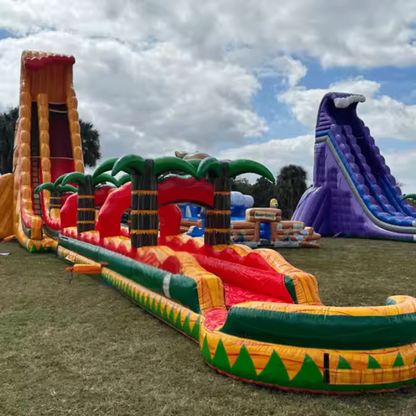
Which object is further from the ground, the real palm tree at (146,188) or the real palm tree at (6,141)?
the real palm tree at (6,141)

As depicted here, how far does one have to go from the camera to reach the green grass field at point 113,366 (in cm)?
268

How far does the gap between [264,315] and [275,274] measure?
50.5 inches

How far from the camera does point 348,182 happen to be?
50.4ft

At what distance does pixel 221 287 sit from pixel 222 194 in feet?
6.40

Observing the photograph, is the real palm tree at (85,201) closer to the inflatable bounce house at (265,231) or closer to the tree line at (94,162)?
the inflatable bounce house at (265,231)

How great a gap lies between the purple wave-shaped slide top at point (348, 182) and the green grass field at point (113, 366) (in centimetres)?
904

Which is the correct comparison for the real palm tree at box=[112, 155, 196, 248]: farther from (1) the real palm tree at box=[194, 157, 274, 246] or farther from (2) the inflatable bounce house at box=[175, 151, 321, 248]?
(2) the inflatable bounce house at box=[175, 151, 321, 248]

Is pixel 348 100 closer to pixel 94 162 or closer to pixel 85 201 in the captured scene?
pixel 85 201

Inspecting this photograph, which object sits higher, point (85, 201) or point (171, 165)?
point (171, 165)

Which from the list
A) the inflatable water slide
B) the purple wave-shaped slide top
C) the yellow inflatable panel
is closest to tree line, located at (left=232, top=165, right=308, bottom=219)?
the purple wave-shaped slide top

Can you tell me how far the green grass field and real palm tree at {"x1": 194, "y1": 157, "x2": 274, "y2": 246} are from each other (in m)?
1.41

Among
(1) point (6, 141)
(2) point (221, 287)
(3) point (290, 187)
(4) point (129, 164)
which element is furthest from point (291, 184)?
(2) point (221, 287)

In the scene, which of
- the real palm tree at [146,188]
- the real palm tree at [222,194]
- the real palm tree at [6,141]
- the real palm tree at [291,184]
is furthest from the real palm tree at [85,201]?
the real palm tree at [291,184]

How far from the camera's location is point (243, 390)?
291 centimetres
